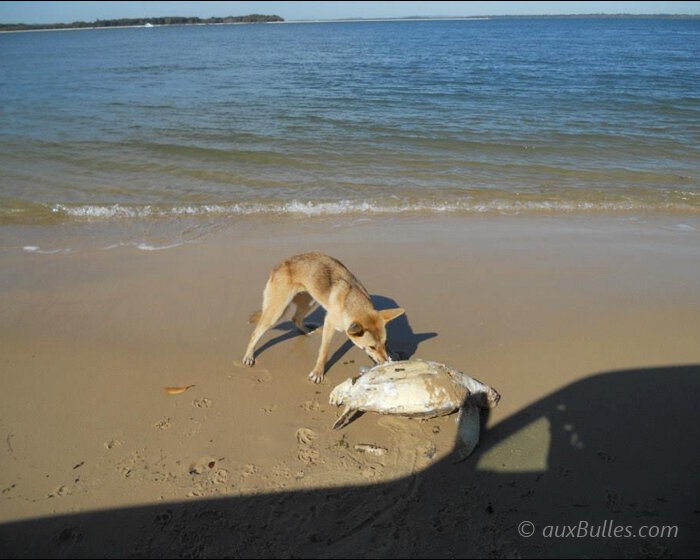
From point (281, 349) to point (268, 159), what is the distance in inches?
368

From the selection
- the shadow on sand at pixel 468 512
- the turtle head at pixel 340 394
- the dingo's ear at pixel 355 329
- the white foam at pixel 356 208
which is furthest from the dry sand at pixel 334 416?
the white foam at pixel 356 208

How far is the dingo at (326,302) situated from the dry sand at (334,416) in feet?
1.26

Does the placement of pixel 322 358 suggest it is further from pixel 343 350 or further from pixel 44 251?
pixel 44 251

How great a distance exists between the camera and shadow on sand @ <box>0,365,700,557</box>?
10.7 ft

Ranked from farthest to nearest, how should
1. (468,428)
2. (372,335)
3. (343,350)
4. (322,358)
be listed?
(343,350)
(322,358)
(372,335)
(468,428)

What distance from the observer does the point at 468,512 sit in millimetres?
3504

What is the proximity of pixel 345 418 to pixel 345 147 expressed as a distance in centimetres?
1195

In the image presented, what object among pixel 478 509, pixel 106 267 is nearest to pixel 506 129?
pixel 106 267

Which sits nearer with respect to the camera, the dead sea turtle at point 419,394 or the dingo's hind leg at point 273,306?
the dead sea turtle at point 419,394

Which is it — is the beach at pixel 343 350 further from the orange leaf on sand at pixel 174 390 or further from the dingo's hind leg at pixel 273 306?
the dingo's hind leg at pixel 273 306

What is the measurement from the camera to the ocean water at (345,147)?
1078 cm

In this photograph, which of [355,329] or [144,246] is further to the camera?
[144,246]

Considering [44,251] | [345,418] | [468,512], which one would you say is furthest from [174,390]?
[44,251]

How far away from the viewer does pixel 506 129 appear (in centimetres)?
1694
